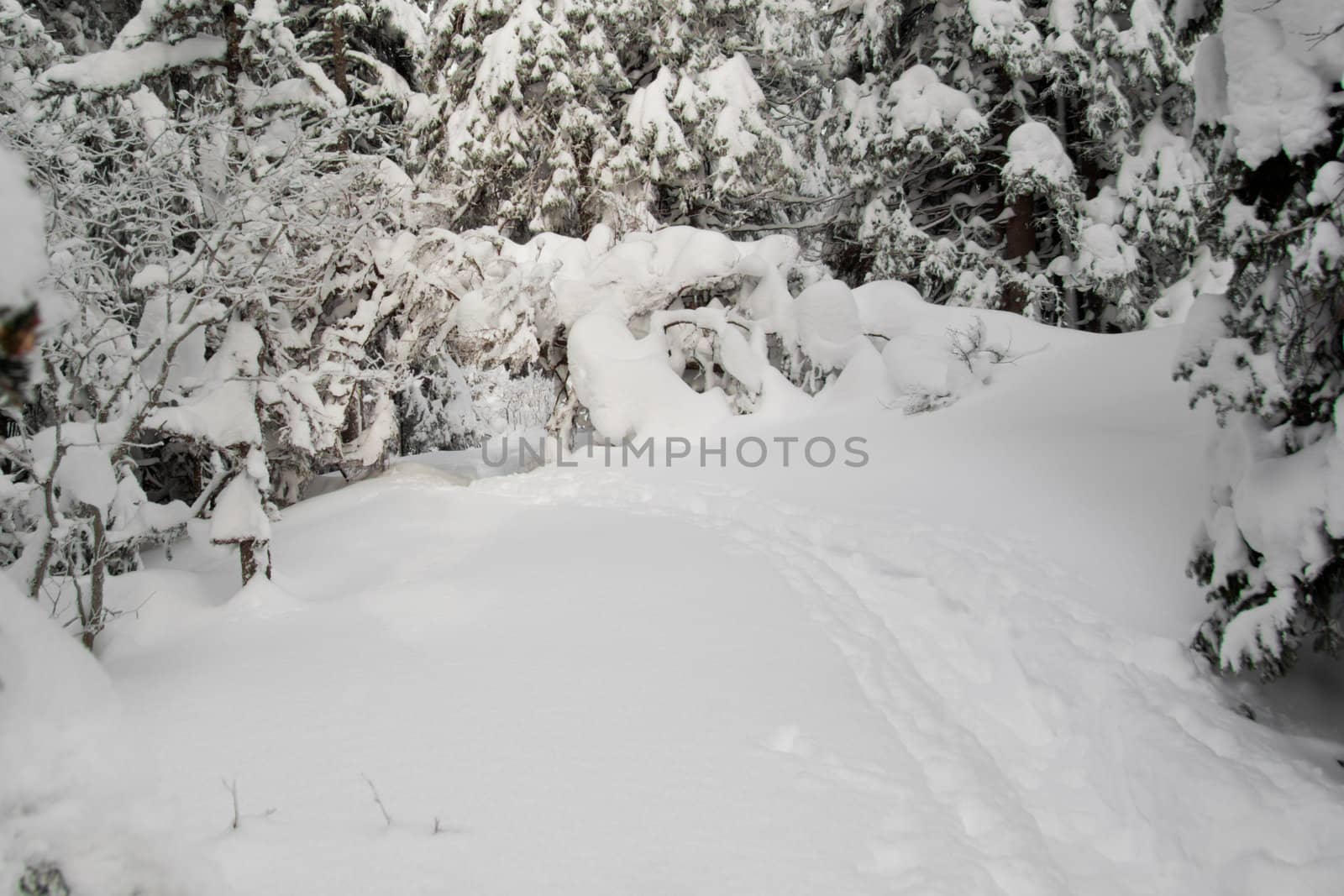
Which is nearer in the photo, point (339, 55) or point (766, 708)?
point (766, 708)

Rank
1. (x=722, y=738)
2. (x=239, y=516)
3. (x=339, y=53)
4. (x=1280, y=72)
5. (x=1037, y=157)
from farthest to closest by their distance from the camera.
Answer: (x=1037, y=157) < (x=339, y=53) < (x=239, y=516) < (x=1280, y=72) < (x=722, y=738)

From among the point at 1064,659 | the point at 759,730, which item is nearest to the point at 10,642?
the point at 759,730

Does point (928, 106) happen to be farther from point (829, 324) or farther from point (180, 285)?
point (180, 285)

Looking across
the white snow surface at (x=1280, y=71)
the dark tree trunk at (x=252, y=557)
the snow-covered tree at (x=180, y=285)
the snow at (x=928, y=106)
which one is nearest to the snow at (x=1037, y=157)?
the snow at (x=928, y=106)

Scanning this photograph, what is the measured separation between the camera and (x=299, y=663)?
3717 mm

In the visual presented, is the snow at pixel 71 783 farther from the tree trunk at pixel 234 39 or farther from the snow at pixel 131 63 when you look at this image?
the snow at pixel 131 63

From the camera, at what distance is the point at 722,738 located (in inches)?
114

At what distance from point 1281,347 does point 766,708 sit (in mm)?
2684

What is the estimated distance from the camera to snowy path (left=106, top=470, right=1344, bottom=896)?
220 centimetres

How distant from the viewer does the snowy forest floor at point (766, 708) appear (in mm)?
2234

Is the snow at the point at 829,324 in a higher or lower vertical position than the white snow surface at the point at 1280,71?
lower

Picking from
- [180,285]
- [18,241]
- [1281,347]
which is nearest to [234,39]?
[180,285]

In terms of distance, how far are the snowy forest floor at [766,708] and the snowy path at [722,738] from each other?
0.05 feet

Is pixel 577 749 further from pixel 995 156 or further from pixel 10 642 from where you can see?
pixel 995 156
